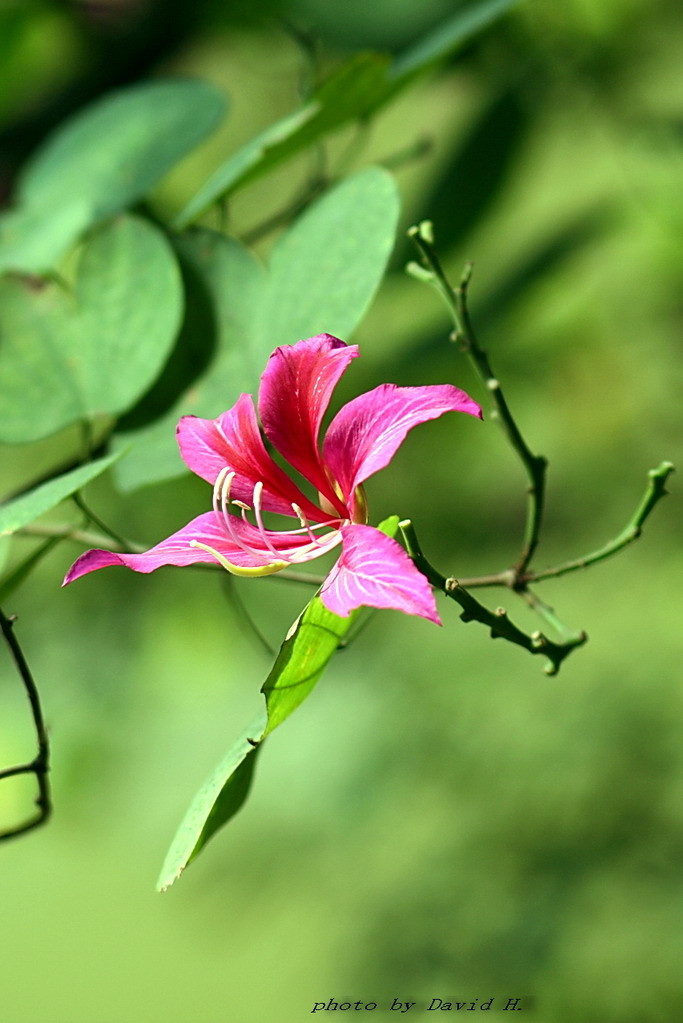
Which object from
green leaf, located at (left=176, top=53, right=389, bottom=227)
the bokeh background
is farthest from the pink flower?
the bokeh background

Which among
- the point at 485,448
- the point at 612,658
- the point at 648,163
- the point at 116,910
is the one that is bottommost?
the point at 116,910

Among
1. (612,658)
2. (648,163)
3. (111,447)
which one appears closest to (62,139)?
(111,447)

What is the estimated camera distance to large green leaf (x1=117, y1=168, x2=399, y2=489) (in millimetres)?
263

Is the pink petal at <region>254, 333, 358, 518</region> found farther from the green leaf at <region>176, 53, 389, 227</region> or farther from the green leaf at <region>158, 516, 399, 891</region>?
the green leaf at <region>176, 53, 389, 227</region>

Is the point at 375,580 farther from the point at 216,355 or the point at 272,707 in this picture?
the point at 216,355

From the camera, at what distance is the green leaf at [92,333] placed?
31 centimetres

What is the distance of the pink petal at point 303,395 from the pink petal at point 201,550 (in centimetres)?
2

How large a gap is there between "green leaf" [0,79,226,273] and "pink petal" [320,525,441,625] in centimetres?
21

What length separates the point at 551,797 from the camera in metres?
0.67

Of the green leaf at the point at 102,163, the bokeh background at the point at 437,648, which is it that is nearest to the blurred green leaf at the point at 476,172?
the bokeh background at the point at 437,648

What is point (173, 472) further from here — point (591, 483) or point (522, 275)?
point (591, 483)

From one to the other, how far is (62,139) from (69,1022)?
773 millimetres

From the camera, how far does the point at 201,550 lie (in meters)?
0.21

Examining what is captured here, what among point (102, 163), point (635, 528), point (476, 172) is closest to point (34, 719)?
point (635, 528)
